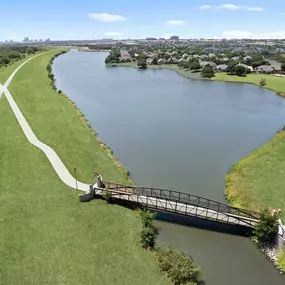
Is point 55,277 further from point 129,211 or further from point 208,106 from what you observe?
point 208,106

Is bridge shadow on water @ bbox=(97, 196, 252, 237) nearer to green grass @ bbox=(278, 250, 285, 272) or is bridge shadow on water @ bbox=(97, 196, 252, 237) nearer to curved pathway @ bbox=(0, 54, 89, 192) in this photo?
green grass @ bbox=(278, 250, 285, 272)

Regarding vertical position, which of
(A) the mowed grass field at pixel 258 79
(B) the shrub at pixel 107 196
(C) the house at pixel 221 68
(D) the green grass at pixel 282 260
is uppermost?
(C) the house at pixel 221 68

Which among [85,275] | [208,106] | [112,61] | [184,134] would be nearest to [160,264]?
[85,275]

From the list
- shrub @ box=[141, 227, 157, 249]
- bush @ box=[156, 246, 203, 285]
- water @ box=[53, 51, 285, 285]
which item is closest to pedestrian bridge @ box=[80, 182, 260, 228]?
water @ box=[53, 51, 285, 285]

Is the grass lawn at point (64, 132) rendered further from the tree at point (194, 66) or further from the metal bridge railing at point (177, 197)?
the tree at point (194, 66)

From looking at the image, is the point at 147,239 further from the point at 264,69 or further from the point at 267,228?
the point at 264,69

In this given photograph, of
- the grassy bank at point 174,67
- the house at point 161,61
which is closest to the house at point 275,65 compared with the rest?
the grassy bank at point 174,67

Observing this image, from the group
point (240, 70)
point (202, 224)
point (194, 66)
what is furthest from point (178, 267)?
point (194, 66)
